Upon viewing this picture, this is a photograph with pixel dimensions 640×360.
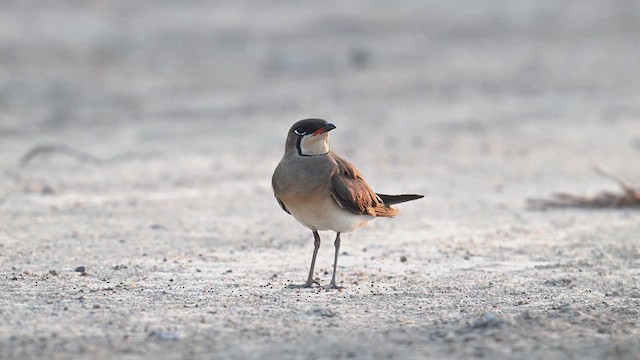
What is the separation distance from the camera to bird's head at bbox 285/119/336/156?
24.7 feet

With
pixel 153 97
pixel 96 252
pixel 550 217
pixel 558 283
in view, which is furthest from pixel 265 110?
pixel 558 283

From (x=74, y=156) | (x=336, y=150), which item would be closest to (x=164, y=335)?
(x=74, y=156)

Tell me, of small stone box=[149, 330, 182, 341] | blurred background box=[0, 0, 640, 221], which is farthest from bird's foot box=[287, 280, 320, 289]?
blurred background box=[0, 0, 640, 221]

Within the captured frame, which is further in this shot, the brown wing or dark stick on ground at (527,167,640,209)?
dark stick on ground at (527,167,640,209)

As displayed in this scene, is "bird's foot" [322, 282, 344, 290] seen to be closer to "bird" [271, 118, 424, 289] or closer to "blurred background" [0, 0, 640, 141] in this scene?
"bird" [271, 118, 424, 289]

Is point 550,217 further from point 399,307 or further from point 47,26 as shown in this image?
point 47,26

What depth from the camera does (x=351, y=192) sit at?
24.6ft

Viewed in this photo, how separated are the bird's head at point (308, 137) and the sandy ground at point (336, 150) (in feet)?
2.80

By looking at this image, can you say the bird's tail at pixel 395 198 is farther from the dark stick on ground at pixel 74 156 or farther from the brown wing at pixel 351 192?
the dark stick on ground at pixel 74 156

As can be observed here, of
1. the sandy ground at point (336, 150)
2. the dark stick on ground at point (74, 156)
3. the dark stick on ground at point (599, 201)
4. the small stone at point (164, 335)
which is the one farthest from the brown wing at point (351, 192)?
the dark stick on ground at point (74, 156)

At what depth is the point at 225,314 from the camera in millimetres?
6465

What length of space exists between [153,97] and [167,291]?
39.9 feet

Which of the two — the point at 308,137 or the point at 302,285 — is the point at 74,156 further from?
the point at 302,285

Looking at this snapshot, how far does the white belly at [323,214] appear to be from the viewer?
7.39 meters
